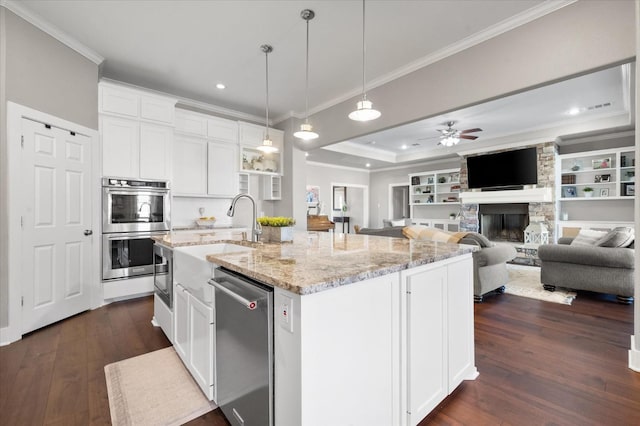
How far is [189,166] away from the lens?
446 centimetres

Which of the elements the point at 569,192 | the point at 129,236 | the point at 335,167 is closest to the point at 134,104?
the point at 129,236

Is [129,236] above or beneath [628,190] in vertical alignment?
beneath

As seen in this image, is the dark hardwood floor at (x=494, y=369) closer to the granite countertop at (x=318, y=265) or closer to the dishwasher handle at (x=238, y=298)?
the dishwasher handle at (x=238, y=298)

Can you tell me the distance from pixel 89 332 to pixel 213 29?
3262 millimetres

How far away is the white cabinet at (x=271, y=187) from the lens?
18.1 ft

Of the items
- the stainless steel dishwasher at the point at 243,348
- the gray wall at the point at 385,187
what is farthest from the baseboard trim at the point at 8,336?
the gray wall at the point at 385,187

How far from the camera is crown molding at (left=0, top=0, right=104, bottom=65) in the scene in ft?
8.46

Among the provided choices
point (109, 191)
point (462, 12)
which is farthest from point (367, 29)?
point (109, 191)

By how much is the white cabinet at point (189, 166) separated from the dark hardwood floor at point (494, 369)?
1.90 meters

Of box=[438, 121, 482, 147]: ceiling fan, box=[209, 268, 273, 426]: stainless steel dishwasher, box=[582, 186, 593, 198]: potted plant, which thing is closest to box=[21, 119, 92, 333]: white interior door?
box=[209, 268, 273, 426]: stainless steel dishwasher

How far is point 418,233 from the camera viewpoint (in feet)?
13.3

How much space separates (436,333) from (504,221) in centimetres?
682

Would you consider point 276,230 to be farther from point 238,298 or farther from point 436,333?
point 436,333

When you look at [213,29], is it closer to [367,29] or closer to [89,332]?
[367,29]
